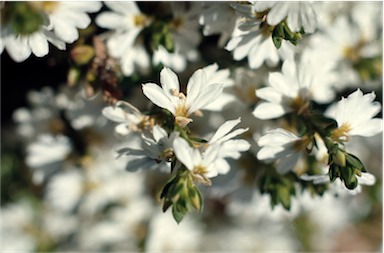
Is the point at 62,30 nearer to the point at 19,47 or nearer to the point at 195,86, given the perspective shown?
the point at 19,47

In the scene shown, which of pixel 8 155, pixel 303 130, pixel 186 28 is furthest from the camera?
pixel 8 155

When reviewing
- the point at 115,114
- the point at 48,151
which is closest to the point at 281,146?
the point at 115,114

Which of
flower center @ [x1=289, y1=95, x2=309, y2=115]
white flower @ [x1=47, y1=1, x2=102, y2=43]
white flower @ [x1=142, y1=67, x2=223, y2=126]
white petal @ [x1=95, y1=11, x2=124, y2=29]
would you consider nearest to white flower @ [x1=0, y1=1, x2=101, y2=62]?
white flower @ [x1=47, y1=1, x2=102, y2=43]

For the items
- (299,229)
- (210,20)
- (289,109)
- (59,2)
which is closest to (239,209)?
(299,229)

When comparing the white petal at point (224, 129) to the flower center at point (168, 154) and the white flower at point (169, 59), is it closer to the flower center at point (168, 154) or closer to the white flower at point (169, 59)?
the flower center at point (168, 154)

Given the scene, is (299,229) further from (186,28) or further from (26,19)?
(26,19)

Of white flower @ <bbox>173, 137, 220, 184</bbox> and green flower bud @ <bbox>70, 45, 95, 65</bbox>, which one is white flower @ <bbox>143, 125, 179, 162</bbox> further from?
green flower bud @ <bbox>70, 45, 95, 65</bbox>

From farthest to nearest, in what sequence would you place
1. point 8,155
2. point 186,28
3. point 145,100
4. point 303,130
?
point 8,155 < point 145,100 < point 186,28 < point 303,130
